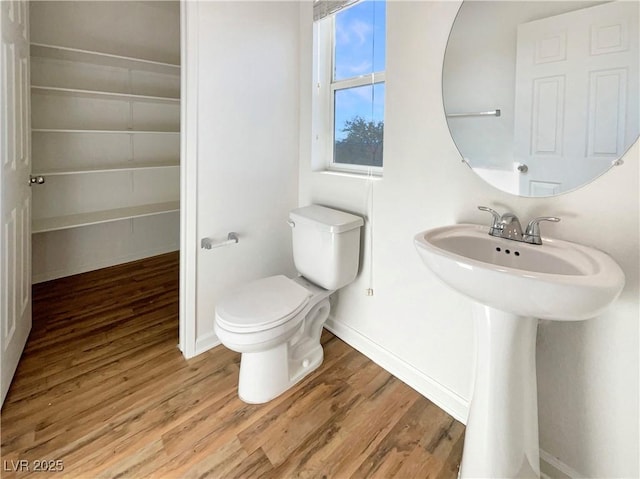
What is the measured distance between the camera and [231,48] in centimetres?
188

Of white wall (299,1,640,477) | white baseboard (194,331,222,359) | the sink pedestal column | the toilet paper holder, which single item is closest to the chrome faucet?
white wall (299,1,640,477)

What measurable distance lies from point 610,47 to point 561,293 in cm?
80

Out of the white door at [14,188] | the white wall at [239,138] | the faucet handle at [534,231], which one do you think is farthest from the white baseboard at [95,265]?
the faucet handle at [534,231]

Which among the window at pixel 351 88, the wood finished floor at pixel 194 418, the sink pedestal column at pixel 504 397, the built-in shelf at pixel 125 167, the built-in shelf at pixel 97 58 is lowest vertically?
the wood finished floor at pixel 194 418

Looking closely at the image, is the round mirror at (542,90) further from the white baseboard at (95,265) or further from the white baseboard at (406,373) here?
the white baseboard at (95,265)

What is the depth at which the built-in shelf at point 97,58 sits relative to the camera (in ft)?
8.06

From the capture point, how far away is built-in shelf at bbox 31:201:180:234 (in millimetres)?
2578

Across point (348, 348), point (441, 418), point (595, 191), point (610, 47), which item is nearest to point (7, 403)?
point (348, 348)

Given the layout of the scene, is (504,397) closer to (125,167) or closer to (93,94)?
(125,167)

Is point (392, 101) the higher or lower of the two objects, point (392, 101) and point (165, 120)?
the lower

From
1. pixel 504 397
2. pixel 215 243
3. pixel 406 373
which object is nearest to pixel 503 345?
pixel 504 397

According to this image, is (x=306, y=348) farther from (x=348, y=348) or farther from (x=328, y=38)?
(x=328, y=38)

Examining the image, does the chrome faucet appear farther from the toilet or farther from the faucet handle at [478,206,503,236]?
the toilet

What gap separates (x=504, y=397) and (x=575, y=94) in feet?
3.22
